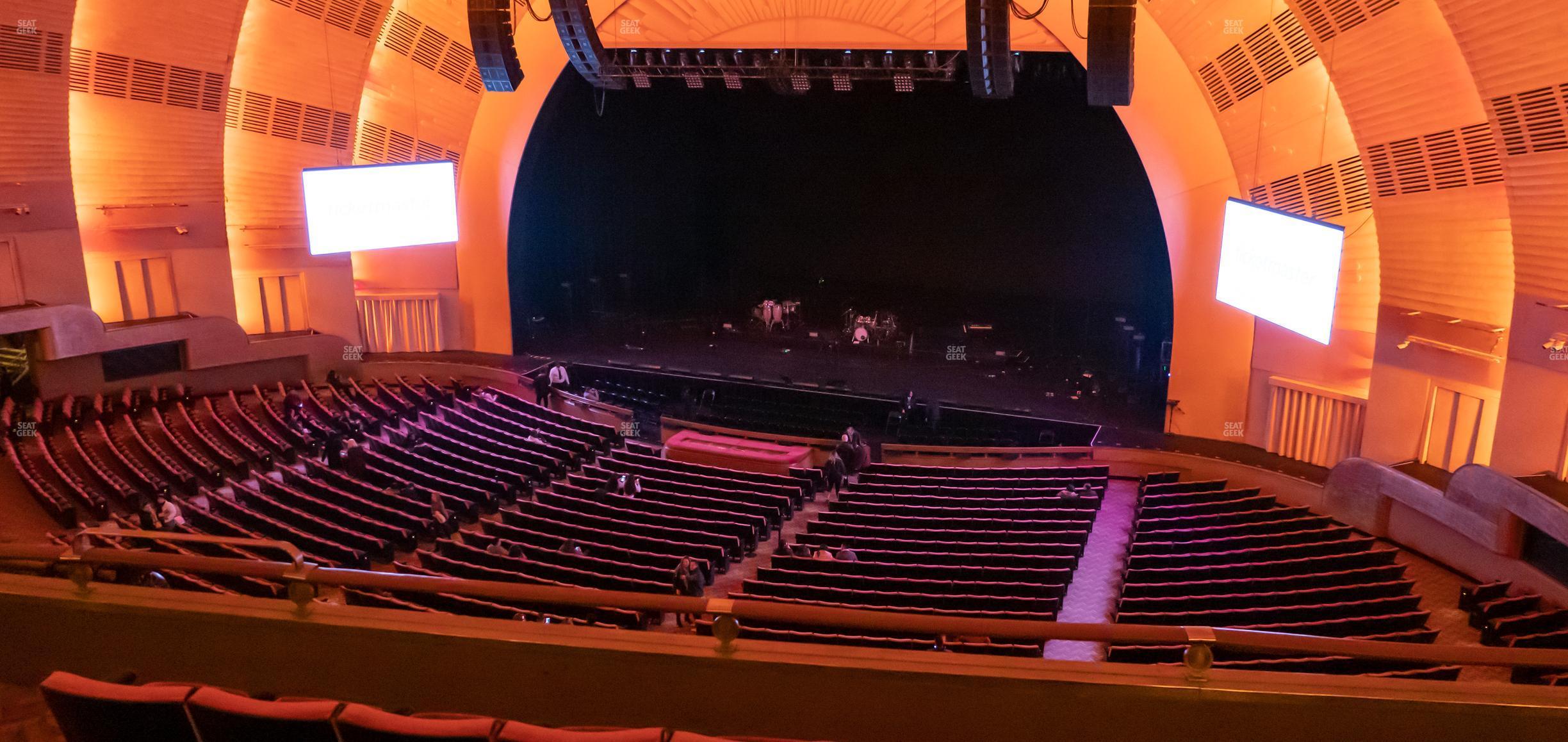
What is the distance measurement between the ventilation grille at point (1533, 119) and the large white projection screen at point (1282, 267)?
1861mm

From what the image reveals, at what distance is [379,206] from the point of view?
1788 centimetres

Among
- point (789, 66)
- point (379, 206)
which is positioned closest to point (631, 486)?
point (789, 66)

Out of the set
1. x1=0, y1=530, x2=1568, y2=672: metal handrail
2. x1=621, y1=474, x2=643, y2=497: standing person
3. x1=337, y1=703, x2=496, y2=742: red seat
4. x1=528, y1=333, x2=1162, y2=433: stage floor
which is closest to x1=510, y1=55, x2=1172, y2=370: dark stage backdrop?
x1=528, y1=333, x2=1162, y2=433: stage floor

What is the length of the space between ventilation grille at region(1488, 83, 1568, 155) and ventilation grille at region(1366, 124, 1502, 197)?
1.40 ft

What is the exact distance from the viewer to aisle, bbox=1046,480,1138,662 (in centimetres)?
890

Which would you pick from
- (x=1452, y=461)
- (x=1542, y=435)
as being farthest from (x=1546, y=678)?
(x=1452, y=461)

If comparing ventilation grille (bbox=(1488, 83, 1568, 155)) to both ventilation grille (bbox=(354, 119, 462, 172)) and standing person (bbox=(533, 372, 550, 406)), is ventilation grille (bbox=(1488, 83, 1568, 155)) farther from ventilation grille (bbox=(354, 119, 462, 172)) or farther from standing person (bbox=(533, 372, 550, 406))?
ventilation grille (bbox=(354, 119, 462, 172))

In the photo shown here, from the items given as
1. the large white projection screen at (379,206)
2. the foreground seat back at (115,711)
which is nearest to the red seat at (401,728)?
the foreground seat back at (115,711)

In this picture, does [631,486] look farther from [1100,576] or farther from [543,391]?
[543,391]

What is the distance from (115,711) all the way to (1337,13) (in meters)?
14.5

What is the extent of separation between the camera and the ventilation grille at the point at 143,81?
52.4ft

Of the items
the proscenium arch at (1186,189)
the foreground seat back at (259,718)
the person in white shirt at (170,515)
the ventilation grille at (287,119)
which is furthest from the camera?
the ventilation grille at (287,119)

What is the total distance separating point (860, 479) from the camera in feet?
46.4

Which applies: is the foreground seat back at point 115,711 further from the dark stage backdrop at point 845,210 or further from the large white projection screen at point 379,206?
the dark stage backdrop at point 845,210
